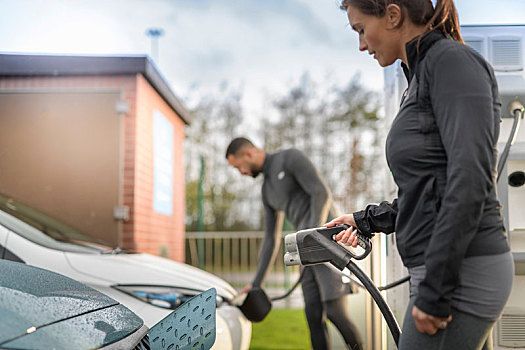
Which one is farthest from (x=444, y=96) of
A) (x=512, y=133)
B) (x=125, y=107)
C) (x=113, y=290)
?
(x=125, y=107)

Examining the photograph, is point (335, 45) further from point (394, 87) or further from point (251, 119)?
point (394, 87)

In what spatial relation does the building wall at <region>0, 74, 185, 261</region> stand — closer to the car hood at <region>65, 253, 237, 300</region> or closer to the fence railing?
the car hood at <region>65, 253, 237, 300</region>

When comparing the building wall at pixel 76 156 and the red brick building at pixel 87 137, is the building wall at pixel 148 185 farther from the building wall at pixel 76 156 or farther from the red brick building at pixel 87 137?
the building wall at pixel 76 156

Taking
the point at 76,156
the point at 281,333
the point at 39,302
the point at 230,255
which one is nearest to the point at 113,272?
the point at 39,302

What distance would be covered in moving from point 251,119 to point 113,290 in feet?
36.4

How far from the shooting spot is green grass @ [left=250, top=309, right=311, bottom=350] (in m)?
6.23

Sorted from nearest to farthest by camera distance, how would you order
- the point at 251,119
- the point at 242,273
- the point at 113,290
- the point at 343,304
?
the point at 113,290, the point at 343,304, the point at 242,273, the point at 251,119

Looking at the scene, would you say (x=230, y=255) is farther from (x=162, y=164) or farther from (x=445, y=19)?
(x=445, y=19)

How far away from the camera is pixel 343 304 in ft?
12.8

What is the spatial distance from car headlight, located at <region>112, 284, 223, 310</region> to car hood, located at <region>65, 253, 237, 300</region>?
0.10 feet

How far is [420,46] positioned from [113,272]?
7.83 ft

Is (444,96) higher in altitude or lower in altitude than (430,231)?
higher

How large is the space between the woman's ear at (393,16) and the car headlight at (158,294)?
225 cm

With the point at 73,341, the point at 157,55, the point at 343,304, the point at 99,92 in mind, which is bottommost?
the point at 343,304
